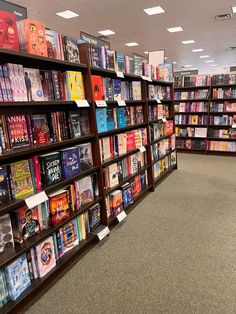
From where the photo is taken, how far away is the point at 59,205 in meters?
1.95

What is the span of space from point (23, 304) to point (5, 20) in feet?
6.14

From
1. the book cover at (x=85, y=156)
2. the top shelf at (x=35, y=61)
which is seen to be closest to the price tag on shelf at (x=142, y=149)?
the book cover at (x=85, y=156)

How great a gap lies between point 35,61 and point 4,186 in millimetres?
947

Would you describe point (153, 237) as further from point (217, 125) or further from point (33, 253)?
point (217, 125)

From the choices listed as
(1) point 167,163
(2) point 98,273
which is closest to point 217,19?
(1) point 167,163

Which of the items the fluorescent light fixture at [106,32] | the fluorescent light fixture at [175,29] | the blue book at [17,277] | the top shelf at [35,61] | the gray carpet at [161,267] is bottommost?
the gray carpet at [161,267]

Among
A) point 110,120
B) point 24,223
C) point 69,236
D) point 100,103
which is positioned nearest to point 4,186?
point 24,223

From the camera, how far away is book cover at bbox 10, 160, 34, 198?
1.59 metres

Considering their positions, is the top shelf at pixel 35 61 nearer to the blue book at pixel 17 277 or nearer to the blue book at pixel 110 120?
the blue book at pixel 110 120

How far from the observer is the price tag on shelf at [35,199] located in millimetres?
1580

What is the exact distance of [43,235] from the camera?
5.77 feet

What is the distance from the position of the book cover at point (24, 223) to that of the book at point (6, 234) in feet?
0.17

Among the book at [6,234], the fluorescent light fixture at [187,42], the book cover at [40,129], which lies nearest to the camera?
the book at [6,234]

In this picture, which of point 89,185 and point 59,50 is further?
point 89,185
